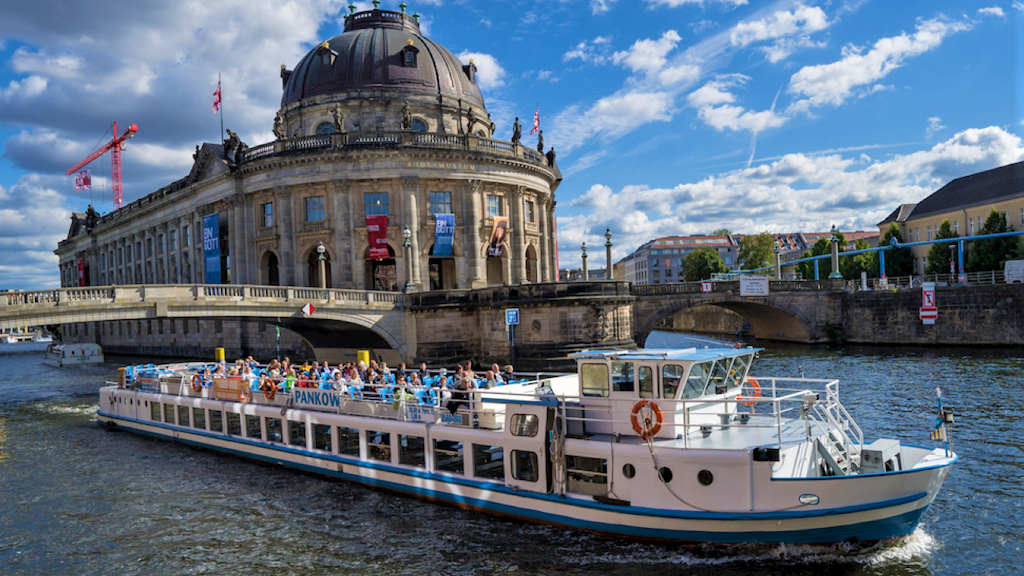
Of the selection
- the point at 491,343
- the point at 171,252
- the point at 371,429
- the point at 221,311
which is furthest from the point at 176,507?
the point at 171,252

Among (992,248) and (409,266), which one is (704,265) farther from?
(409,266)

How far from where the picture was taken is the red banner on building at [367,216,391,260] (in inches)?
1879

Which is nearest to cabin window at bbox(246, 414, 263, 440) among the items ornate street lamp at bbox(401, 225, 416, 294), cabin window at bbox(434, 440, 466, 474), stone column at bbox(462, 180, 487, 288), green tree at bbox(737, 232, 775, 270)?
cabin window at bbox(434, 440, 466, 474)

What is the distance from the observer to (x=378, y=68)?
55688 millimetres

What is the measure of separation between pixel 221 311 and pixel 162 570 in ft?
74.0

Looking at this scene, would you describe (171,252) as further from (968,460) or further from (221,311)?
(968,460)

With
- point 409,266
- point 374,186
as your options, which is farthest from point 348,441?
point 374,186

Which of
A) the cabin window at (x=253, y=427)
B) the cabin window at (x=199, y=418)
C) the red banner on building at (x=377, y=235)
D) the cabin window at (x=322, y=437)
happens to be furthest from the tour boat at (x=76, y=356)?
the cabin window at (x=322, y=437)

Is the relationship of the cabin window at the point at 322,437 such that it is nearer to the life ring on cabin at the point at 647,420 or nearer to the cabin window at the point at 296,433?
the cabin window at the point at 296,433

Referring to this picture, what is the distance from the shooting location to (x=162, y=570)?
535 inches

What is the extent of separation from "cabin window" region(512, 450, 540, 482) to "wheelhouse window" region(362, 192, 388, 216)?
36.2 metres

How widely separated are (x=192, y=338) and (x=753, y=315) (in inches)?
1953

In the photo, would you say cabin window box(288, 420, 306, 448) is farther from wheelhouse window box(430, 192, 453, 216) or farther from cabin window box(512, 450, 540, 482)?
wheelhouse window box(430, 192, 453, 216)

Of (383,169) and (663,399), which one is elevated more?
(383,169)
